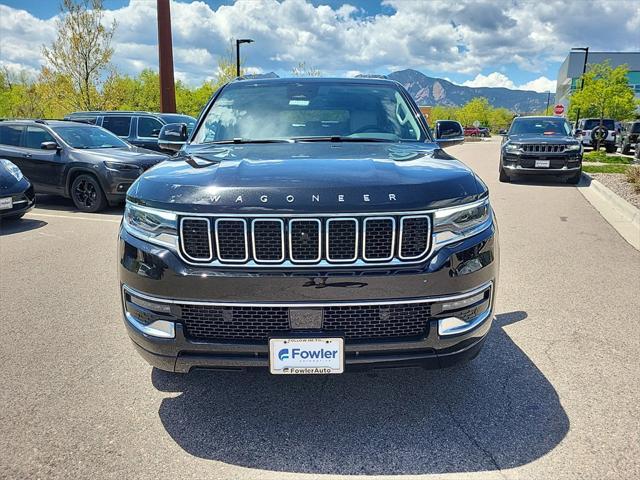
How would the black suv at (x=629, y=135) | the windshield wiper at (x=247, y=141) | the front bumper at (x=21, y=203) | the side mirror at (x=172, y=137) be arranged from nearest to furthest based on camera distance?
the windshield wiper at (x=247, y=141)
the side mirror at (x=172, y=137)
the front bumper at (x=21, y=203)
the black suv at (x=629, y=135)

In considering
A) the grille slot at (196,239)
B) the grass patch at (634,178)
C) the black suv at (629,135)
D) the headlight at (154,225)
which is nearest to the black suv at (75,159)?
the headlight at (154,225)

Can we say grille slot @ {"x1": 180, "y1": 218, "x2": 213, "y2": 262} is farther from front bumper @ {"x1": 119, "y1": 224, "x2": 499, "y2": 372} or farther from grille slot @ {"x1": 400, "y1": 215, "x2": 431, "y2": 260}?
grille slot @ {"x1": 400, "y1": 215, "x2": 431, "y2": 260}

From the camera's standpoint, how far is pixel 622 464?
2.42 metres

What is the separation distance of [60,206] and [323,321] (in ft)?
31.3

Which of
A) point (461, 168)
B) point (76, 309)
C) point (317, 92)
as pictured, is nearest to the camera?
point (461, 168)

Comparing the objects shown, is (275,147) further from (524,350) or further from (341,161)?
(524,350)

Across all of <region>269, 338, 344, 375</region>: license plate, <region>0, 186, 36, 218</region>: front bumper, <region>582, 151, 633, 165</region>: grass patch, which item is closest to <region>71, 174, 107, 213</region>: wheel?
<region>0, 186, 36, 218</region>: front bumper

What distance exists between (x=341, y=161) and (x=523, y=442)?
1.69 metres

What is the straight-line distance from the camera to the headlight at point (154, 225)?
2.44 m

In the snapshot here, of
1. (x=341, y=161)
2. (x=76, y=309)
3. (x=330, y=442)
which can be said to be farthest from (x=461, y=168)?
(x=76, y=309)

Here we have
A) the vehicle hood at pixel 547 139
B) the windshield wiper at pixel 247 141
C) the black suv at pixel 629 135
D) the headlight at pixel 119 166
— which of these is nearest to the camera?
the windshield wiper at pixel 247 141

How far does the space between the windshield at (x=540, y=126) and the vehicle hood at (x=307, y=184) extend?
497 inches

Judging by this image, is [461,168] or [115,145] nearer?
[461,168]

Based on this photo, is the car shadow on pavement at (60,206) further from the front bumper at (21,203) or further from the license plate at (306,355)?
the license plate at (306,355)
